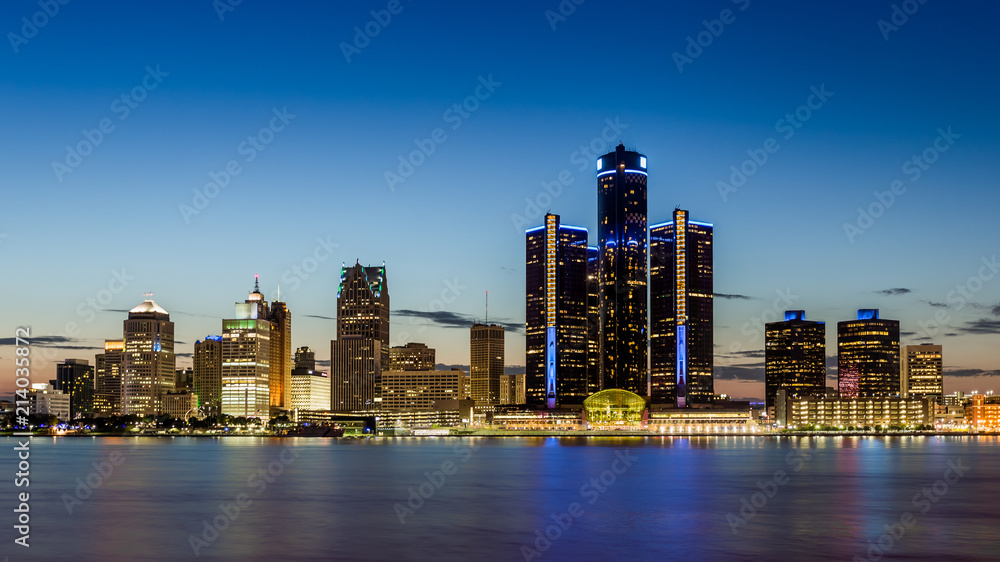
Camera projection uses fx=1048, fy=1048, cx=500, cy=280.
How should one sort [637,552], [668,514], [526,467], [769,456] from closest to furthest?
[637,552], [668,514], [526,467], [769,456]

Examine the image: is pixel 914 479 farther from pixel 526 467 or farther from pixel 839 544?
pixel 839 544

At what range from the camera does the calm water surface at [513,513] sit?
51781 mm

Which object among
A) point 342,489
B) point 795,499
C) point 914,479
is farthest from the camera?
point 914,479

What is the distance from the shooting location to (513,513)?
6838cm

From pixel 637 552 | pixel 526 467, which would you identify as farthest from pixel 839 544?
pixel 526 467

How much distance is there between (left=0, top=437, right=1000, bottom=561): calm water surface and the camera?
51781mm

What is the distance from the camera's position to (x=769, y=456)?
496ft

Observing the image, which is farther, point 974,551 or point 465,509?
point 465,509

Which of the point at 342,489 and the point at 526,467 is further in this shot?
the point at 526,467

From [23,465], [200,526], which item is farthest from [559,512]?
[23,465]

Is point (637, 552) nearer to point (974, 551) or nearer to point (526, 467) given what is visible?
point (974, 551)

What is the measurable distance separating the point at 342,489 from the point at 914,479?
178 feet

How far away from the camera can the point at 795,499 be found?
251 ft

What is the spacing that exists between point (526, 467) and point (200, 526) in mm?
62984
